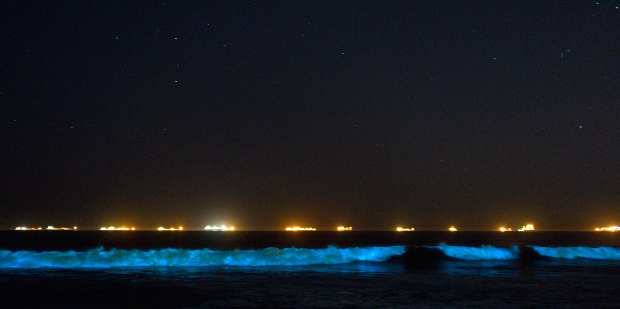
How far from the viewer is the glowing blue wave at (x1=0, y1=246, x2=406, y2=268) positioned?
2884cm

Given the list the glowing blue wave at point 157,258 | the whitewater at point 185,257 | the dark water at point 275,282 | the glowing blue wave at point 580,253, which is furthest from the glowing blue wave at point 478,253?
the glowing blue wave at point 157,258

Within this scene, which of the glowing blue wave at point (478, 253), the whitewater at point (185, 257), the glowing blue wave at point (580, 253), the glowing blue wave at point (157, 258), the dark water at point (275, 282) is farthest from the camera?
the glowing blue wave at point (580, 253)

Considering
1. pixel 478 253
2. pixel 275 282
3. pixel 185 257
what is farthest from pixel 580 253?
pixel 275 282

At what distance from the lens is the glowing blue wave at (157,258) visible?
2884 cm

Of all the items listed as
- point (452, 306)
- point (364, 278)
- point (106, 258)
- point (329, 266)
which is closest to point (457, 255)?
point (329, 266)

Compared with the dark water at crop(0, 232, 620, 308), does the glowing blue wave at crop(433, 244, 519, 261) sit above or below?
above

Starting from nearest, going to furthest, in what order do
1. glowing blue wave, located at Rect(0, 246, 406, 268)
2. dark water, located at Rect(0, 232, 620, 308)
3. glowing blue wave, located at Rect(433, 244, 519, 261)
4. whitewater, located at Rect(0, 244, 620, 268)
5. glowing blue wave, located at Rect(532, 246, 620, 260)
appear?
1. dark water, located at Rect(0, 232, 620, 308)
2. glowing blue wave, located at Rect(0, 246, 406, 268)
3. whitewater, located at Rect(0, 244, 620, 268)
4. glowing blue wave, located at Rect(433, 244, 519, 261)
5. glowing blue wave, located at Rect(532, 246, 620, 260)

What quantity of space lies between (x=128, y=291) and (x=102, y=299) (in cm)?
179

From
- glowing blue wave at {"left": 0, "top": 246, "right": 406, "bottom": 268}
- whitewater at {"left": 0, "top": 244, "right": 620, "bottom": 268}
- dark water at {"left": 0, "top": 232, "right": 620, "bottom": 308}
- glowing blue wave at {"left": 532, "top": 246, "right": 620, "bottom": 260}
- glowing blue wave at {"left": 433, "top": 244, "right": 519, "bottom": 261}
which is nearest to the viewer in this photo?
dark water at {"left": 0, "top": 232, "right": 620, "bottom": 308}

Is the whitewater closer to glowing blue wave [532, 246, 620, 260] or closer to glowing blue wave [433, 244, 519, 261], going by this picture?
glowing blue wave [433, 244, 519, 261]

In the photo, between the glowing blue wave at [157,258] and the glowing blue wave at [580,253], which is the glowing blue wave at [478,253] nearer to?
the glowing blue wave at [580,253]

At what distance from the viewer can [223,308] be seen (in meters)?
15.6

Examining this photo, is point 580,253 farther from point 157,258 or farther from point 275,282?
point 157,258

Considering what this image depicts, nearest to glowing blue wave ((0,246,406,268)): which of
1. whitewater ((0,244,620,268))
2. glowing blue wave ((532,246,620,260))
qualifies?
whitewater ((0,244,620,268))
